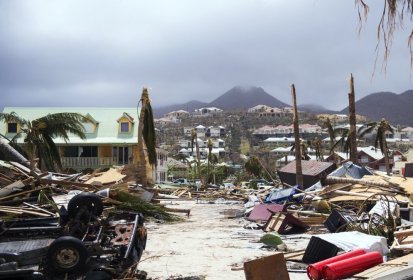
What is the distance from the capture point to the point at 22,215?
12664 mm

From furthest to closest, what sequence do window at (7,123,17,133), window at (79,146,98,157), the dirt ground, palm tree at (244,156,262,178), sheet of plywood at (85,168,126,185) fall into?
palm tree at (244,156,262,178)
window at (79,146,98,157)
window at (7,123,17,133)
sheet of plywood at (85,168,126,185)
the dirt ground

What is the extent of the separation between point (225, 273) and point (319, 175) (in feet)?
67.3

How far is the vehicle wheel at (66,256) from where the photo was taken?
6559 millimetres

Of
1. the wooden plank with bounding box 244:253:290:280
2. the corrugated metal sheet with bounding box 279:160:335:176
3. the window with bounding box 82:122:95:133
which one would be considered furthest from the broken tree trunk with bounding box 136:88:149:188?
the window with bounding box 82:122:95:133

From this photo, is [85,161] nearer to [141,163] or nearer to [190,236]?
[141,163]

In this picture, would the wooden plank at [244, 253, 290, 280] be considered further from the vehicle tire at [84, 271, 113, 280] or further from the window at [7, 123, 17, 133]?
the window at [7, 123, 17, 133]

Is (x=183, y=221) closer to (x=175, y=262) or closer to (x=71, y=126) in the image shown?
(x=175, y=262)

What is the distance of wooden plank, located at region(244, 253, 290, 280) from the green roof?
43.0 meters

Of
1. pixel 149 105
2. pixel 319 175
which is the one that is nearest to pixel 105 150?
pixel 149 105

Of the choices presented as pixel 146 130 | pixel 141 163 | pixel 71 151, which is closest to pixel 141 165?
pixel 141 163

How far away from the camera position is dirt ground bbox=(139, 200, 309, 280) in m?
9.58

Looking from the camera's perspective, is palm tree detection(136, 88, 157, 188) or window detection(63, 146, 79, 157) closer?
palm tree detection(136, 88, 157, 188)

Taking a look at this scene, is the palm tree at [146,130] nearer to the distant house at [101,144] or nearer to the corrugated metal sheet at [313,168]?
the corrugated metal sheet at [313,168]

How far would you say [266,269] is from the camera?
6.99 m
